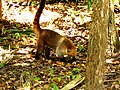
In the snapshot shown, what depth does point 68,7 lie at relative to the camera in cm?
1050

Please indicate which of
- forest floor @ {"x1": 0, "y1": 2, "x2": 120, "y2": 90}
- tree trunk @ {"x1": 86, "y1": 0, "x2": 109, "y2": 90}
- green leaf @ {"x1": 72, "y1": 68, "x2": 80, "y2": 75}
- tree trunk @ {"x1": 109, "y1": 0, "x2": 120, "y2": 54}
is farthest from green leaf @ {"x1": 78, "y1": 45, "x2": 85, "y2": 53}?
tree trunk @ {"x1": 86, "y1": 0, "x2": 109, "y2": 90}

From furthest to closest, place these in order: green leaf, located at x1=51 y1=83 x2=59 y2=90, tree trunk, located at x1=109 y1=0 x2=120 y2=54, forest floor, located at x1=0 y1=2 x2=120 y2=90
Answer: tree trunk, located at x1=109 y1=0 x2=120 y2=54
forest floor, located at x1=0 y1=2 x2=120 y2=90
green leaf, located at x1=51 y1=83 x2=59 y2=90

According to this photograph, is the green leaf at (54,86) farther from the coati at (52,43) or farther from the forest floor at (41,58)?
the coati at (52,43)

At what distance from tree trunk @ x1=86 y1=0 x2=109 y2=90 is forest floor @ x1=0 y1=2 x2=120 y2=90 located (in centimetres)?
142

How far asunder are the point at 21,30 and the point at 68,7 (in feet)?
8.78

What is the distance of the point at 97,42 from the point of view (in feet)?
12.0

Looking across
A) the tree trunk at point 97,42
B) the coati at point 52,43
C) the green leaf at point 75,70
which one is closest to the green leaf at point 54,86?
the green leaf at point 75,70

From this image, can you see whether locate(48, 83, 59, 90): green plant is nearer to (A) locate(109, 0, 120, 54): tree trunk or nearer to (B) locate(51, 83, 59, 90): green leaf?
(B) locate(51, 83, 59, 90): green leaf

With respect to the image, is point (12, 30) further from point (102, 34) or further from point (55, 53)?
point (102, 34)

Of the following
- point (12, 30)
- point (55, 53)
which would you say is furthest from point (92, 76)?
point (12, 30)

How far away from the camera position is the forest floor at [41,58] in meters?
5.69

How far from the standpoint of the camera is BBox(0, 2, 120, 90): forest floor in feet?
18.7

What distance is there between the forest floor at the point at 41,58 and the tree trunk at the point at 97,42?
142 centimetres

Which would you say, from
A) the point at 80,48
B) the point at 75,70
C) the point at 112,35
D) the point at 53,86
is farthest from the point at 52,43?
the point at 53,86
